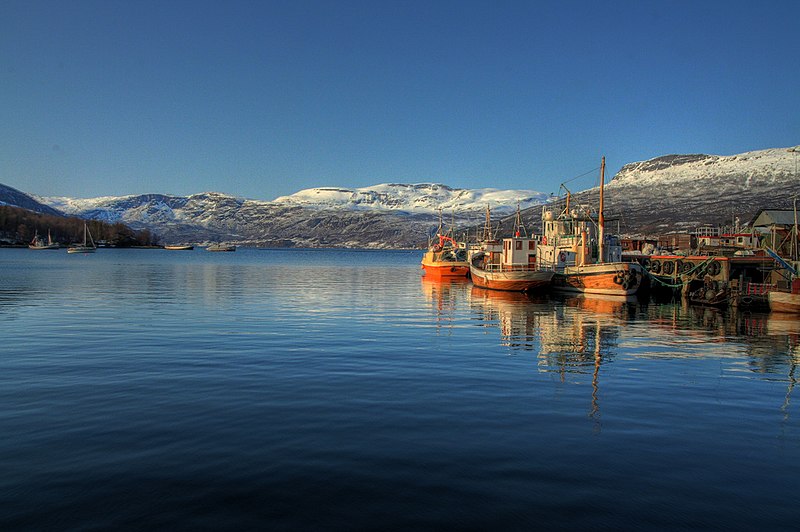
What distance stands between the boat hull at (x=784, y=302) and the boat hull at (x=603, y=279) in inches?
561

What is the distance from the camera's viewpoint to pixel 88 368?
2109cm

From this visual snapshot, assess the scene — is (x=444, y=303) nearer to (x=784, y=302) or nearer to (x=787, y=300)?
(x=784, y=302)

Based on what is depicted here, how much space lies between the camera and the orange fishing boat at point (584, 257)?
2419 inches

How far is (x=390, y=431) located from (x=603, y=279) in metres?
53.4

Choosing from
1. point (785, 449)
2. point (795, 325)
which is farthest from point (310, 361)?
point (795, 325)

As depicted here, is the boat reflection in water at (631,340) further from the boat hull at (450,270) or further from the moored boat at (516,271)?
the boat hull at (450,270)

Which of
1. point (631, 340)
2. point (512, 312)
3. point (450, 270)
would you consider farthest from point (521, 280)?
point (631, 340)

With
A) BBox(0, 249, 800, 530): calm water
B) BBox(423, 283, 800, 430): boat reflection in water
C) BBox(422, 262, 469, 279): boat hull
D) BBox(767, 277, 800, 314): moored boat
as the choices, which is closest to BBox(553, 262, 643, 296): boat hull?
BBox(423, 283, 800, 430): boat reflection in water

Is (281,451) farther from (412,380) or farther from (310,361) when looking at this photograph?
(310,361)

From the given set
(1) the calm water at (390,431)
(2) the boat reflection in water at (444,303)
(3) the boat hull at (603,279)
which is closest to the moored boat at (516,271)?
(3) the boat hull at (603,279)

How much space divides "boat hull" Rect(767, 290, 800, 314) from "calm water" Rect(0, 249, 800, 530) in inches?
708

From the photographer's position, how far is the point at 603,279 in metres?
62.8

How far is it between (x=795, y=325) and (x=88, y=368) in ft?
133

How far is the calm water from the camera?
31.6ft
